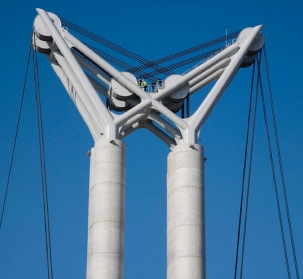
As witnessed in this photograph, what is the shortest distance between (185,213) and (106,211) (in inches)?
213

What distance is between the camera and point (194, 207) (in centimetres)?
8231

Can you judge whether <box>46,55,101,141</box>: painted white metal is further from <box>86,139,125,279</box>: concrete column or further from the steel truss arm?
<box>86,139,125,279</box>: concrete column

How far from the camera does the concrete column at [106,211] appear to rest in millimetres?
79375

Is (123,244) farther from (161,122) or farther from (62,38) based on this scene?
(62,38)

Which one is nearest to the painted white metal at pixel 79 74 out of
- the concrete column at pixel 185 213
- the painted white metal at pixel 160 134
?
the painted white metal at pixel 160 134

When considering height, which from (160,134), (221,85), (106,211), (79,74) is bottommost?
(106,211)

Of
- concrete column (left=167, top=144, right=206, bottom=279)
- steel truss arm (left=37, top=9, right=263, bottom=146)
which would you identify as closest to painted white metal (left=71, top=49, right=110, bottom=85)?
steel truss arm (left=37, top=9, right=263, bottom=146)

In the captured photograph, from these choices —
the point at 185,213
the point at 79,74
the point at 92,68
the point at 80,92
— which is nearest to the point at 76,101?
the point at 80,92

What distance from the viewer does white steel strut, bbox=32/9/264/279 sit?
80.5 m

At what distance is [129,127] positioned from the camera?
87.1 metres

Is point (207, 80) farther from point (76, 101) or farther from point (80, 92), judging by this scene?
point (80, 92)

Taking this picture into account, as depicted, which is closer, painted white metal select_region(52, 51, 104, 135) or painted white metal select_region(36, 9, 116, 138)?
painted white metal select_region(36, 9, 116, 138)

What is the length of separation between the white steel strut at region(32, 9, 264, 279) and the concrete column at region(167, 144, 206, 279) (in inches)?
2.6

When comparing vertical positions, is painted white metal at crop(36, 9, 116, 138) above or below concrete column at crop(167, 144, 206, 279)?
above
